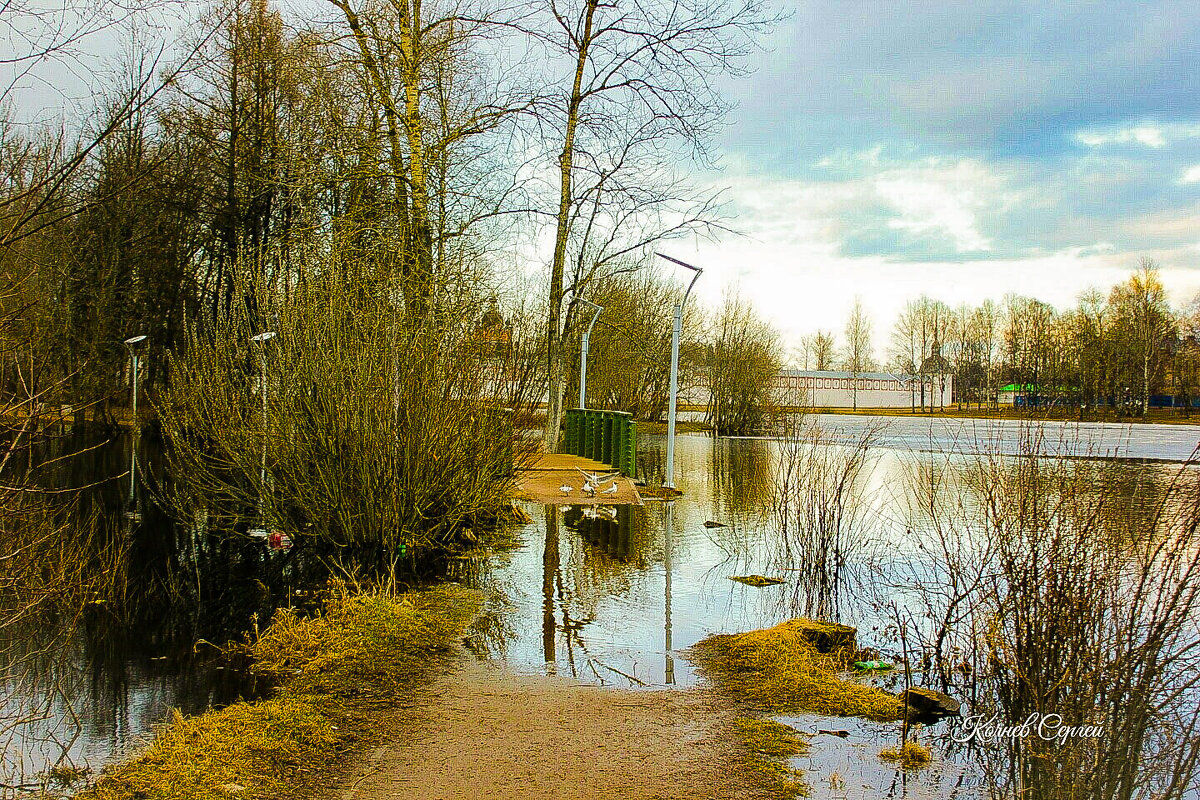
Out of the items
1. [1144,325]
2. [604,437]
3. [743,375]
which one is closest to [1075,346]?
[1144,325]

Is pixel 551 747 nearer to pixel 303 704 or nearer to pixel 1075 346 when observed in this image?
pixel 303 704

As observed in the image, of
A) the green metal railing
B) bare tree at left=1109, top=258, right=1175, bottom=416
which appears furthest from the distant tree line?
the green metal railing

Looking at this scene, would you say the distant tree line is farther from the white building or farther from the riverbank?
the riverbank

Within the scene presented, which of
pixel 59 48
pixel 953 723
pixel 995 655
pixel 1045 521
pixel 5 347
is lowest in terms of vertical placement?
pixel 953 723

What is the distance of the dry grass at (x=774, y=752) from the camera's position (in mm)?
5793

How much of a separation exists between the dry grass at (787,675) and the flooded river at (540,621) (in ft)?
0.80

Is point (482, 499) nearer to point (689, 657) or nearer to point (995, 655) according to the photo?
point (689, 657)

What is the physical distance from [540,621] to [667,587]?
2262 mm

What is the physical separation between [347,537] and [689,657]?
4.55 meters

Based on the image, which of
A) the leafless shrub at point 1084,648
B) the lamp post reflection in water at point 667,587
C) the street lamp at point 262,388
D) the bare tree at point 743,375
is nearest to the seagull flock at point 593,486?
the lamp post reflection in water at point 667,587

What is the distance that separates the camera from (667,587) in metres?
11.8

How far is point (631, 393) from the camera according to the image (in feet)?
164

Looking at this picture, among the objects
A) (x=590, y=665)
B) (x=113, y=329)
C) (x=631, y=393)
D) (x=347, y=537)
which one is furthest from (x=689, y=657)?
(x=631, y=393)

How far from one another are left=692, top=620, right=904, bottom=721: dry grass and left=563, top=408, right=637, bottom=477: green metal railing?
576 inches
